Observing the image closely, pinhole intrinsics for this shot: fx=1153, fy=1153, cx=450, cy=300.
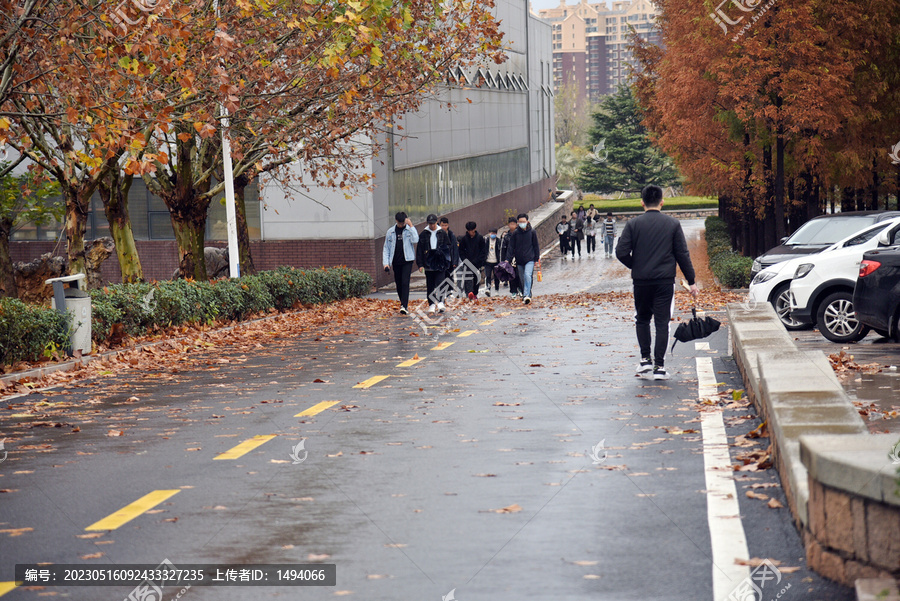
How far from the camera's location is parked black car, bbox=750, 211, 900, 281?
834 inches

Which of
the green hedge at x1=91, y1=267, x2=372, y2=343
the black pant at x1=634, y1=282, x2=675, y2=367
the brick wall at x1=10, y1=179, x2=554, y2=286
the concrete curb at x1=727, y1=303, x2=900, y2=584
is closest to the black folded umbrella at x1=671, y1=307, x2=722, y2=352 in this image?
the black pant at x1=634, y1=282, x2=675, y2=367

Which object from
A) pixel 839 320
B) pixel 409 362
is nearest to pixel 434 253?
pixel 409 362

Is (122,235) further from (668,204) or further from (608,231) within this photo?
(668,204)

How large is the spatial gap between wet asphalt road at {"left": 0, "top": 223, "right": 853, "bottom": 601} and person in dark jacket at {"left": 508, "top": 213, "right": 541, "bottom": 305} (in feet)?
31.8

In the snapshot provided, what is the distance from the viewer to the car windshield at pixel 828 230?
21.7 metres

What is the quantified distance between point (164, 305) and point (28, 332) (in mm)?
3829

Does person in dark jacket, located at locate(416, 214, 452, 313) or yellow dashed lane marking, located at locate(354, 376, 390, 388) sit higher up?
person in dark jacket, located at locate(416, 214, 452, 313)

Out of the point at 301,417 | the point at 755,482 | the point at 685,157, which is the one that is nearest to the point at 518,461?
the point at 755,482

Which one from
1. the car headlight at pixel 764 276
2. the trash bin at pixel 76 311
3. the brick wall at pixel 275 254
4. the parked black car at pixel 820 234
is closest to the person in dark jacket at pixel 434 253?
the car headlight at pixel 764 276

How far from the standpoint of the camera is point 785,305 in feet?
56.5

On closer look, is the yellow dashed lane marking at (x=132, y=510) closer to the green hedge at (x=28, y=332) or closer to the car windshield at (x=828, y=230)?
the green hedge at (x=28, y=332)

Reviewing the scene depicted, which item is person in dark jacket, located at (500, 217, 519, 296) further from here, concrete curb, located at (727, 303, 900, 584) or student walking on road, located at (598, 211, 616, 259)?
student walking on road, located at (598, 211, 616, 259)

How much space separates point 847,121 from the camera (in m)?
28.6

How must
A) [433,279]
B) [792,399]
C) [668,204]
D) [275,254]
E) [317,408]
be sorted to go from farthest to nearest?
[668,204] → [275,254] → [433,279] → [317,408] → [792,399]
